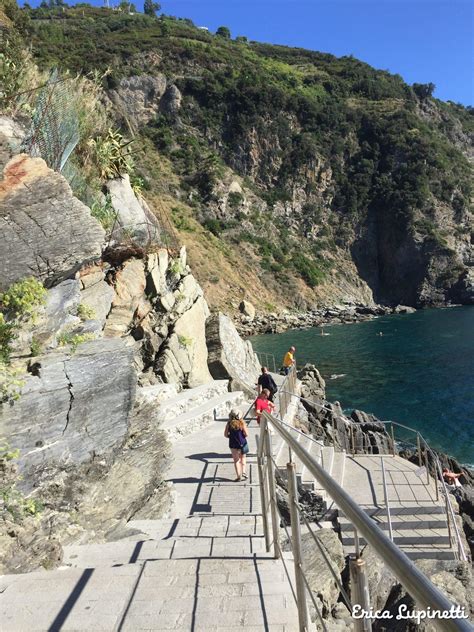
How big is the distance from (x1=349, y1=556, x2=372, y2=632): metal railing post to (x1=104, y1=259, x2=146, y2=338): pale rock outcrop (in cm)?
1120

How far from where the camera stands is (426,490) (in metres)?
10.7

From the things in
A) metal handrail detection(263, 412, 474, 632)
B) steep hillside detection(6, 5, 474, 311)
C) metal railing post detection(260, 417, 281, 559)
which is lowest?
metal railing post detection(260, 417, 281, 559)

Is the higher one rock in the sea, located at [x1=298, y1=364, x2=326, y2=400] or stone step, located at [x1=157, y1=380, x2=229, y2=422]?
stone step, located at [x1=157, y1=380, x2=229, y2=422]

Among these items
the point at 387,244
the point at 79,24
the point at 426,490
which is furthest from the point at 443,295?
the point at 79,24

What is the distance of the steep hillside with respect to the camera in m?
75.9

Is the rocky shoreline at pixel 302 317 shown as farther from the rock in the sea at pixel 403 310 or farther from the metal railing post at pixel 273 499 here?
the metal railing post at pixel 273 499

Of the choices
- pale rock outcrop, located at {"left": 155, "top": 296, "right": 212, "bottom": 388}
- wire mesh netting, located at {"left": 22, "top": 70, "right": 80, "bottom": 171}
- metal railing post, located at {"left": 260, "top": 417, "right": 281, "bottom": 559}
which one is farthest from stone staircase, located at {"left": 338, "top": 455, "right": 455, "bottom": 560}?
wire mesh netting, located at {"left": 22, "top": 70, "right": 80, "bottom": 171}

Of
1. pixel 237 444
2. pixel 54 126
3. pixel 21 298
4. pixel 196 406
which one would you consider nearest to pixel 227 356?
pixel 196 406

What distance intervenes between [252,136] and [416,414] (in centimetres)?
7392

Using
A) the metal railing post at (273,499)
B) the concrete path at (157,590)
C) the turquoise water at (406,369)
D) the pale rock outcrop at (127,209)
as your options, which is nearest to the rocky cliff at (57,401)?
the concrete path at (157,590)

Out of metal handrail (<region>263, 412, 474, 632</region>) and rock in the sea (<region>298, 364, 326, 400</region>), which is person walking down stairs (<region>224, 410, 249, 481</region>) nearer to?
metal handrail (<region>263, 412, 474, 632</region>)

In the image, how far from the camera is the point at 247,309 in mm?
61812

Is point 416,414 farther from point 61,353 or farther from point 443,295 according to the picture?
point 443,295

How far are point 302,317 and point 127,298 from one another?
54996 mm
